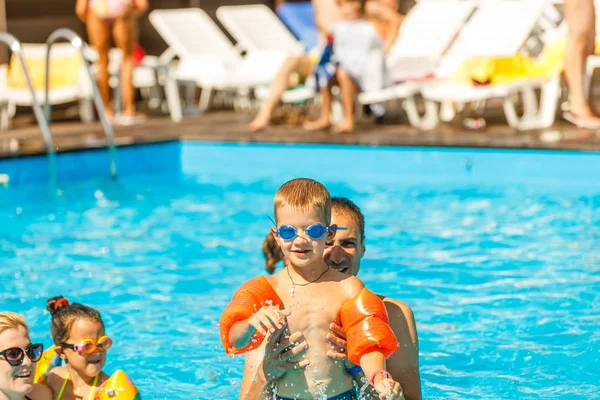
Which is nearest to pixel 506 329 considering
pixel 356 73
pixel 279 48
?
pixel 356 73

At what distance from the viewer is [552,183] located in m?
8.45

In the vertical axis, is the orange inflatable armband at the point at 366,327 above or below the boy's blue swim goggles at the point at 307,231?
below

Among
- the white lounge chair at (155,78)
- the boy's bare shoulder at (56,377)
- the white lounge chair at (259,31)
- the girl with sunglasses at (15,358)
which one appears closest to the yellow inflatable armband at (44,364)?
the boy's bare shoulder at (56,377)

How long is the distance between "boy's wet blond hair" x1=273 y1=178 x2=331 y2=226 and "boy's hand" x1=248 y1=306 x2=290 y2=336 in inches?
12.7

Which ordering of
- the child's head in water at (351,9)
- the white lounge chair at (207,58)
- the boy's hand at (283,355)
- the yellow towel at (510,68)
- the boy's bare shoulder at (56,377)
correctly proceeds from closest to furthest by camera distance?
1. the boy's hand at (283,355)
2. the boy's bare shoulder at (56,377)
3. the yellow towel at (510,68)
4. the child's head in water at (351,9)
5. the white lounge chair at (207,58)

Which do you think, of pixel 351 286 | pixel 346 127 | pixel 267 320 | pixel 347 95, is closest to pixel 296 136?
pixel 346 127

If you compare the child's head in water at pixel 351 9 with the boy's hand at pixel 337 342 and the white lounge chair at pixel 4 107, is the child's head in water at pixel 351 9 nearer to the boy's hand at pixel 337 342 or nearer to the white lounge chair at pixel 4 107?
the white lounge chair at pixel 4 107

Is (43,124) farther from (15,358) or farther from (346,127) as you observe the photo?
(15,358)

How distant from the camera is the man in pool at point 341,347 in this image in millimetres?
3049

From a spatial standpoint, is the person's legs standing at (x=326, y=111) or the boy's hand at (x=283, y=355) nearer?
the boy's hand at (x=283, y=355)

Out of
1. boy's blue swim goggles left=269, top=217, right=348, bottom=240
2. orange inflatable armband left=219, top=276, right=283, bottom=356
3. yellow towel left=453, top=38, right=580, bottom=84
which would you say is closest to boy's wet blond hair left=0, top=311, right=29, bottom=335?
orange inflatable armband left=219, top=276, right=283, bottom=356

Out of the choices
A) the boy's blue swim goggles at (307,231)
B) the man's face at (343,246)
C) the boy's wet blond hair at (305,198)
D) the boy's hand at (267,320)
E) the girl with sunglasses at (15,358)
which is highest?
the boy's wet blond hair at (305,198)

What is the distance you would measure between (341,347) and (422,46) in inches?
344

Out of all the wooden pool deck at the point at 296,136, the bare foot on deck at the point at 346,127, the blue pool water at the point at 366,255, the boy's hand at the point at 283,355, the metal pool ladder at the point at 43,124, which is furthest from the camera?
the bare foot on deck at the point at 346,127
